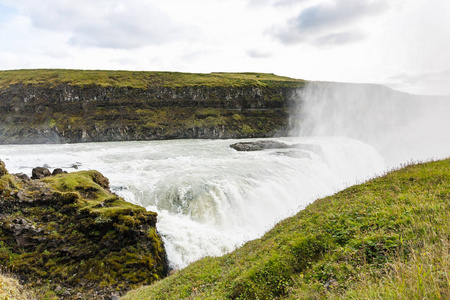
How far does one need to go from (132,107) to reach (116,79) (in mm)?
18385

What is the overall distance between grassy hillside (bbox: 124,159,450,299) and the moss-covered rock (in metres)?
3.22

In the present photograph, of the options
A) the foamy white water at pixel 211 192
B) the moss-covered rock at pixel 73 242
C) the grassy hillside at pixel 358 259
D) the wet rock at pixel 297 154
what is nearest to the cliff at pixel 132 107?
the wet rock at pixel 297 154

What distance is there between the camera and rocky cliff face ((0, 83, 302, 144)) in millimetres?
70562

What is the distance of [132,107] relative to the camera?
8144 cm

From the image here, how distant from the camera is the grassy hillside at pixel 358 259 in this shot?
3.45 meters

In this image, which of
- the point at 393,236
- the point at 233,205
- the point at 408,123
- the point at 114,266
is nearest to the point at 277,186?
the point at 233,205

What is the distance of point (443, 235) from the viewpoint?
13.7ft

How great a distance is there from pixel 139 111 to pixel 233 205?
70.0m

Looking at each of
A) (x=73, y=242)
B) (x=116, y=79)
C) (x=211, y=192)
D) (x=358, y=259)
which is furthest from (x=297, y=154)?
(x=116, y=79)

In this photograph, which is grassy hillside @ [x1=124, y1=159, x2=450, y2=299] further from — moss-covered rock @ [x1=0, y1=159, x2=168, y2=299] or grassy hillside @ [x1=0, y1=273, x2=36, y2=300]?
grassy hillside @ [x1=0, y1=273, x2=36, y2=300]

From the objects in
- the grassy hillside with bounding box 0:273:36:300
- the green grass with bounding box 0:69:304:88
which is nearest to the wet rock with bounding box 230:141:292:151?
the grassy hillside with bounding box 0:273:36:300

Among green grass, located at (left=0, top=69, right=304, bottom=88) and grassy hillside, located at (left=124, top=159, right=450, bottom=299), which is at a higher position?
green grass, located at (left=0, top=69, right=304, bottom=88)

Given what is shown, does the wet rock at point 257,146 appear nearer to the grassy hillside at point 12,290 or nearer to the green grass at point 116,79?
the grassy hillside at point 12,290

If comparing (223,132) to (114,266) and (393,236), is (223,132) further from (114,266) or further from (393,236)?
(393,236)
